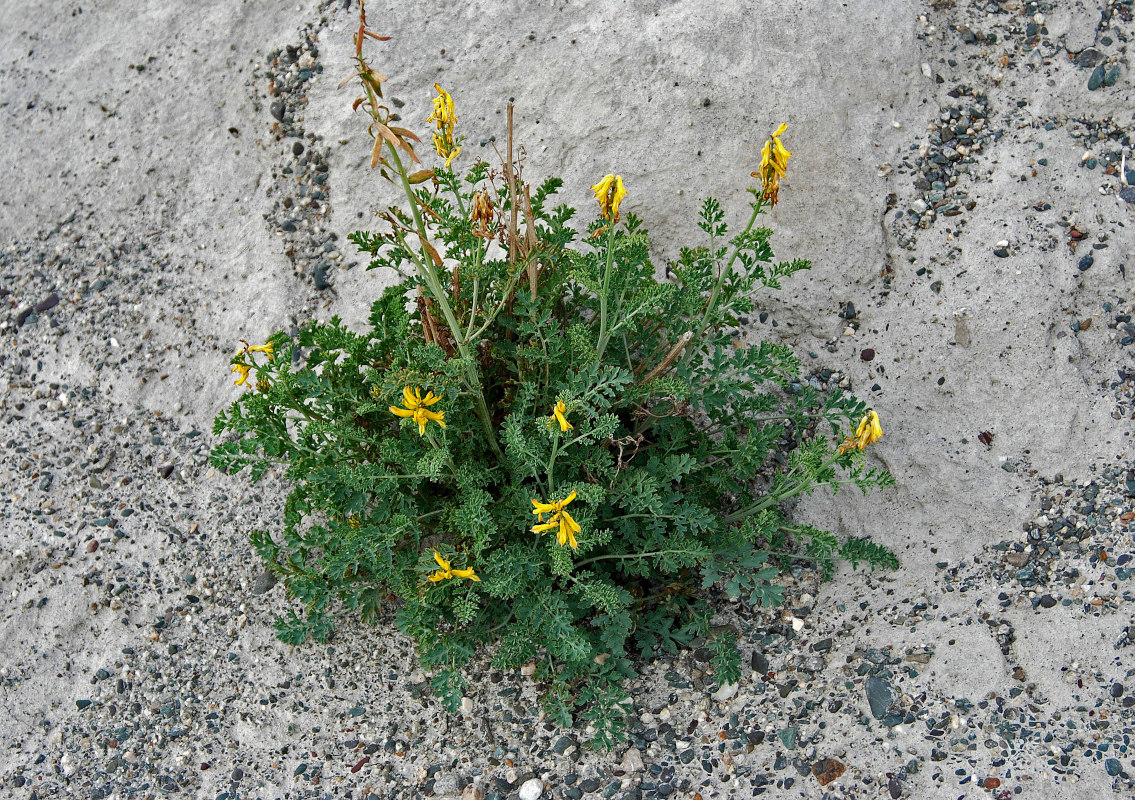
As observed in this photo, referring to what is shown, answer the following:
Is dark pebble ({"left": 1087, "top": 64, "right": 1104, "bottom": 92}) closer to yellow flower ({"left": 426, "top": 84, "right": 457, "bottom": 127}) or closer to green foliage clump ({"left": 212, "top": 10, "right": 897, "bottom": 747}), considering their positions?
green foliage clump ({"left": 212, "top": 10, "right": 897, "bottom": 747})

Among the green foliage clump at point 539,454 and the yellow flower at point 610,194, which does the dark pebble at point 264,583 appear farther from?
the yellow flower at point 610,194

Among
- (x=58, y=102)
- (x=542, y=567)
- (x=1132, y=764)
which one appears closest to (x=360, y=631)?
(x=542, y=567)

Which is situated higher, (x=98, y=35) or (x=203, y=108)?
(x=98, y=35)

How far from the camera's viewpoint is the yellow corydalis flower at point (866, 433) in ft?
7.70

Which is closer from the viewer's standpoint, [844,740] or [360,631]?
[844,740]

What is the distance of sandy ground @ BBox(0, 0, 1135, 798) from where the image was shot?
2.83 m

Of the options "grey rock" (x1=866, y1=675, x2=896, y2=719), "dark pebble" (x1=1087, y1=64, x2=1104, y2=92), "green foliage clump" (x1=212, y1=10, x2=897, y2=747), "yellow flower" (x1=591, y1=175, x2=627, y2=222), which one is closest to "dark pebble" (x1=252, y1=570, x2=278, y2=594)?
"green foliage clump" (x1=212, y1=10, x2=897, y2=747)

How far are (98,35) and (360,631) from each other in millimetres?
3586

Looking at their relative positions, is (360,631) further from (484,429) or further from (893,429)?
(893,429)

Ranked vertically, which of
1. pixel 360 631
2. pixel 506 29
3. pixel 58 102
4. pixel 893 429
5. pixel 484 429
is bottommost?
pixel 893 429

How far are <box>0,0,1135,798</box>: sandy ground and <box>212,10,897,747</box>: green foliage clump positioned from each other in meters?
0.28

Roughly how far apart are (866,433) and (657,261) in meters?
1.49

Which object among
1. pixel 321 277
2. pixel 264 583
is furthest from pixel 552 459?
pixel 321 277

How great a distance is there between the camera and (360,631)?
3227mm
